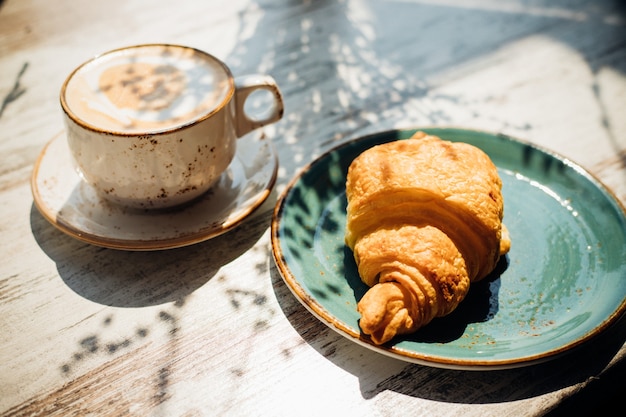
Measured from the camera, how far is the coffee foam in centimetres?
102

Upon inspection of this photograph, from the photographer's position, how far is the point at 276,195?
50.2 inches

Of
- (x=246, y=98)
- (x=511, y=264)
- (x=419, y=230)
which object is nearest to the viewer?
(x=419, y=230)

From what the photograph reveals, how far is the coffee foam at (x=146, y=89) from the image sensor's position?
3.34 feet

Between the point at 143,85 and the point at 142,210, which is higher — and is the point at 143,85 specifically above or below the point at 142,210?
above

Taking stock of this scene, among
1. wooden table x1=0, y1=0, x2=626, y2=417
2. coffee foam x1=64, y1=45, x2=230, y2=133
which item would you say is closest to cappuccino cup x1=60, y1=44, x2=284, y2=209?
coffee foam x1=64, y1=45, x2=230, y2=133

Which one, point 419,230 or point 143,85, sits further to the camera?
point 143,85

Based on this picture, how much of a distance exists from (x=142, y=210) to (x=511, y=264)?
→ 0.73 m

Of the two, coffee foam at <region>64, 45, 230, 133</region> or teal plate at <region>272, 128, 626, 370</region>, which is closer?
teal plate at <region>272, 128, 626, 370</region>

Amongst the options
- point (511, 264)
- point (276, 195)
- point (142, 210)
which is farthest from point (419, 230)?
point (142, 210)

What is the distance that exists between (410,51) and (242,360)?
49.3 inches

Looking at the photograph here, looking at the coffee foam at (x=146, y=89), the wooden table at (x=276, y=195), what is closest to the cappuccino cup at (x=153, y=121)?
the coffee foam at (x=146, y=89)

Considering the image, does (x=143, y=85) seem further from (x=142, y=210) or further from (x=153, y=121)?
(x=142, y=210)

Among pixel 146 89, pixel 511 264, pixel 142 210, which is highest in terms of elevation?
pixel 146 89

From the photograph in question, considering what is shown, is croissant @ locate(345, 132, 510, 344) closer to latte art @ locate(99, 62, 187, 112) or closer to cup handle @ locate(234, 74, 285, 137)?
cup handle @ locate(234, 74, 285, 137)
